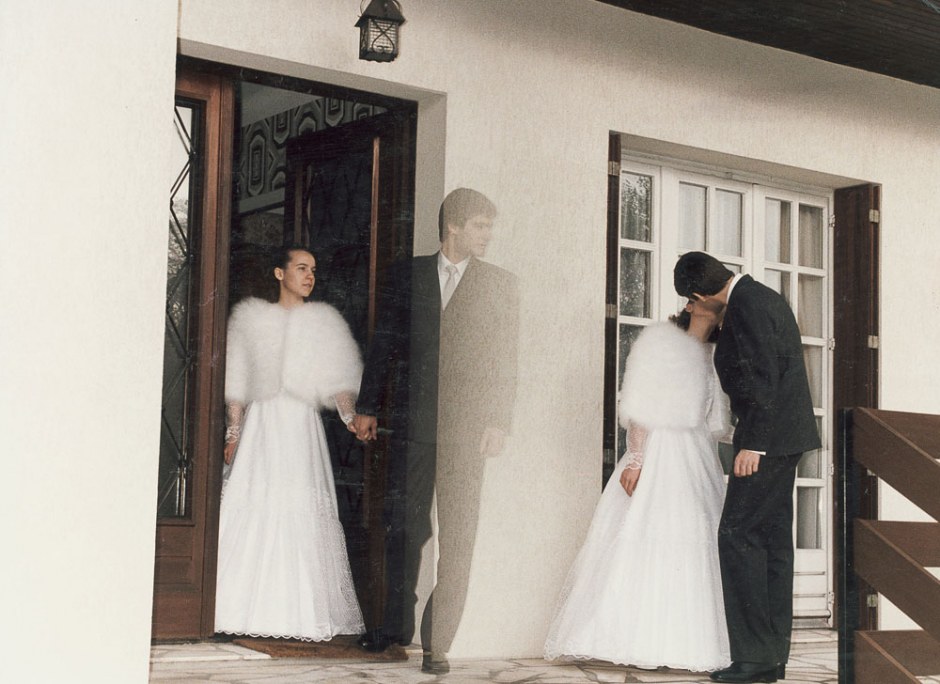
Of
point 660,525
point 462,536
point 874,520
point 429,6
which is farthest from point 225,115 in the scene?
point 874,520

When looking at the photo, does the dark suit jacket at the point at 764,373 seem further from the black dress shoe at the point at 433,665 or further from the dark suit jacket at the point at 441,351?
the black dress shoe at the point at 433,665

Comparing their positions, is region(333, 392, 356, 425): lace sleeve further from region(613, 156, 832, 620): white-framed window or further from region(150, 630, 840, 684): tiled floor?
region(613, 156, 832, 620): white-framed window

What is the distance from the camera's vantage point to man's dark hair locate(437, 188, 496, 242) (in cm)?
415

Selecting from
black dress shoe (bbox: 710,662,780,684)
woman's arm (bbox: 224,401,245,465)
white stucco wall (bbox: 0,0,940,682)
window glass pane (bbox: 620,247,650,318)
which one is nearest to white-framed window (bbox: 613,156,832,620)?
window glass pane (bbox: 620,247,650,318)

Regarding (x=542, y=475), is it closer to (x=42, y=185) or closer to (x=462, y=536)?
(x=462, y=536)

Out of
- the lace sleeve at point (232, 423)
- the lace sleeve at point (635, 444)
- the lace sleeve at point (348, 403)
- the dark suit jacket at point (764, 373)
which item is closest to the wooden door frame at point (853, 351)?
the dark suit jacket at point (764, 373)

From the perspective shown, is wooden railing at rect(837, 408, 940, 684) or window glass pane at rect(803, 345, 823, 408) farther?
window glass pane at rect(803, 345, 823, 408)

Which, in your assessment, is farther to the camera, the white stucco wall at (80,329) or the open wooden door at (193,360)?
the open wooden door at (193,360)

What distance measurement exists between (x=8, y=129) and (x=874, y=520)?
3659 millimetres

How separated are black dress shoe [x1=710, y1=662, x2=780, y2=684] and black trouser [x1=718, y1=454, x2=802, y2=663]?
0.09 ft

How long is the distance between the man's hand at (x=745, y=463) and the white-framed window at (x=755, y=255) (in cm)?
4

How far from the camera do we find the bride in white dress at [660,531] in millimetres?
4242

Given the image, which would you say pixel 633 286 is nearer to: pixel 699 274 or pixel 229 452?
pixel 699 274

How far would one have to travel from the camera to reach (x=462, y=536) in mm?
4105
